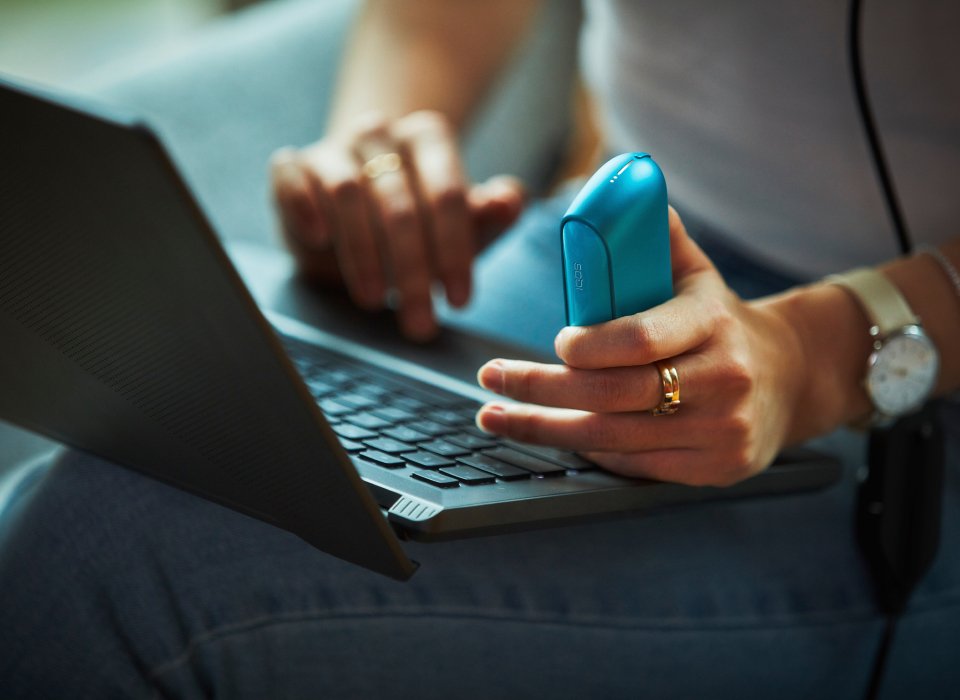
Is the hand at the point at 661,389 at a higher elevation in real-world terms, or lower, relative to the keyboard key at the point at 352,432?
higher

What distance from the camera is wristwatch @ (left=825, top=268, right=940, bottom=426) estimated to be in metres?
0.53

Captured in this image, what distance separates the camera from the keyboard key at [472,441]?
46 centimetres

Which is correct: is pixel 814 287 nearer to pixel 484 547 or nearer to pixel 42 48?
pixel 484 547

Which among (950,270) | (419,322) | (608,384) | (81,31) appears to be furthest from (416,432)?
(81,31)

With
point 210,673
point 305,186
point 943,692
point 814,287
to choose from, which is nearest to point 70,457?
point 210,673

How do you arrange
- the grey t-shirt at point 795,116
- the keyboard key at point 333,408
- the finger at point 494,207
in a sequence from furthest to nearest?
the finger at point 494,207, the grey t-shirt at point 795,116, the keyboard key at point 333,408

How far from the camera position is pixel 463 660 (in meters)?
0.47

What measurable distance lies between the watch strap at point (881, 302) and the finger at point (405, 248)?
0.93 feet

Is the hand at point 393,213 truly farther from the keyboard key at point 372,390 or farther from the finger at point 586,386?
the finger at point 586,386

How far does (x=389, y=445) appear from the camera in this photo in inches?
17.5

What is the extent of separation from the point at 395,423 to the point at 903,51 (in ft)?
1.34

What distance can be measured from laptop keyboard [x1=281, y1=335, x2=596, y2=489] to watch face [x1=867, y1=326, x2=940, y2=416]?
186 mm

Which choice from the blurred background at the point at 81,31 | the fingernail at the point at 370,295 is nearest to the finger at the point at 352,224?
the fingernail at the point at 370,295

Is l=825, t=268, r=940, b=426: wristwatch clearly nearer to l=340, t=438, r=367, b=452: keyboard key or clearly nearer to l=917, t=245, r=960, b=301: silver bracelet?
l=917, t=245, r=960, b=301: silver bracelet
